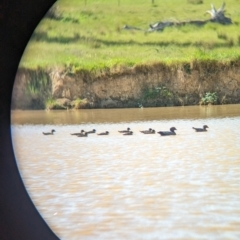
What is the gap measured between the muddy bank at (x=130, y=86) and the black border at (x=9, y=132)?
0.07 m

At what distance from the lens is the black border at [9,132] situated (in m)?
1.72

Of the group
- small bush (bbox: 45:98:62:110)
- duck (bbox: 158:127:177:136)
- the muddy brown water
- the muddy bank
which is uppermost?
the muddy bank

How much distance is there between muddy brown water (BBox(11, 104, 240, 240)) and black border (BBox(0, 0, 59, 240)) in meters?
0.05

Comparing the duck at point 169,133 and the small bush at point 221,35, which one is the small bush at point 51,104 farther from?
the small bush at point 221,35

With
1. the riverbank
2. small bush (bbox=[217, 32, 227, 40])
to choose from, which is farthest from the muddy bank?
small bush (bbox=[217, 32, 227, 40])

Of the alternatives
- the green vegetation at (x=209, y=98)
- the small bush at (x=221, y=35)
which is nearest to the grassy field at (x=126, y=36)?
the small bush at (x=221, y=35)

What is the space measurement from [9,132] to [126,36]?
638mm

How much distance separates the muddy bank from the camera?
184 cm

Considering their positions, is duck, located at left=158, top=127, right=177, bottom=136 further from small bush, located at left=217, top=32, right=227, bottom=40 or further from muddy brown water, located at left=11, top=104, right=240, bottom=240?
small bush, located at left=217, top=32, right=227, bottom=40

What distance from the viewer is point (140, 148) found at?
1.85m

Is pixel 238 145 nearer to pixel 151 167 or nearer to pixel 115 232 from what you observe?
pixel 151 167

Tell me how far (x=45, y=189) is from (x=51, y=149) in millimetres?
183

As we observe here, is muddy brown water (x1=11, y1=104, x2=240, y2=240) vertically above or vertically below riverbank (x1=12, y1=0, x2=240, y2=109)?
below

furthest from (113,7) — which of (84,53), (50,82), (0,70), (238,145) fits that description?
(238,145)
